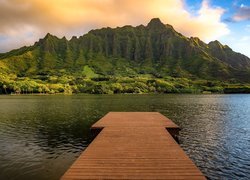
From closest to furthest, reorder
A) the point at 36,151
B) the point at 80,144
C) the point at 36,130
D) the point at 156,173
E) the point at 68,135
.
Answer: the point at 156,173
the point at 36,151
the point at 80,144
the point at 68,135
the point at 36,130

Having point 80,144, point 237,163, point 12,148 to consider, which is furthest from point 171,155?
point 12,148

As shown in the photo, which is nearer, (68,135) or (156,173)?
(156,173)

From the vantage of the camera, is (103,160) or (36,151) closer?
(103,160)

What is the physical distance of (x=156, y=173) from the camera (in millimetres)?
16469

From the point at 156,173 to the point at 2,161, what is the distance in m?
20.2

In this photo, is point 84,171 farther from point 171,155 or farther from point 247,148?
point 247,148

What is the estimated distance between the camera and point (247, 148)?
3462 centimetres

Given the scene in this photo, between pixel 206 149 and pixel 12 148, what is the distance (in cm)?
2617

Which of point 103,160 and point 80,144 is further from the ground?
point 103,160

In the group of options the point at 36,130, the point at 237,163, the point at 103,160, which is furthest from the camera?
the point at 36,130

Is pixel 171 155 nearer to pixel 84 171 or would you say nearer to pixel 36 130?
pixel 84 171

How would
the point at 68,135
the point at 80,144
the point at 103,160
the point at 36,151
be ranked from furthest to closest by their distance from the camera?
1. the point at 68,135
2. the point at 80,144
3. the point at 36,151
4. the point at 103,160

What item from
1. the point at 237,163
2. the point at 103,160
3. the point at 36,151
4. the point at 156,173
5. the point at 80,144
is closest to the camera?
the point at 156,173

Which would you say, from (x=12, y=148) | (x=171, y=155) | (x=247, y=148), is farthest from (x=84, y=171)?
(x=247, y=148)
